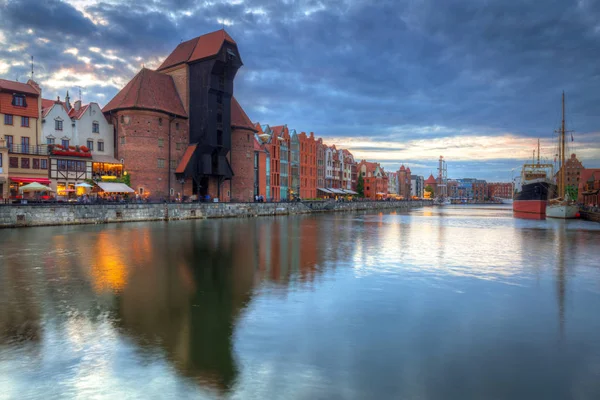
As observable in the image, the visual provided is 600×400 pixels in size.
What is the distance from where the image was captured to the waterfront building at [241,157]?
67.5 meters

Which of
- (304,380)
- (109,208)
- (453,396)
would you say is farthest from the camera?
(109,208)

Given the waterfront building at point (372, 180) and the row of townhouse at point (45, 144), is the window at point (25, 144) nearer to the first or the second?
the row of townhouse at point (45, 144)

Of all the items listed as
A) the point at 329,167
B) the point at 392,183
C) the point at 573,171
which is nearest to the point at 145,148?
the point at 329,167

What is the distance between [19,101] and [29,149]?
601cm

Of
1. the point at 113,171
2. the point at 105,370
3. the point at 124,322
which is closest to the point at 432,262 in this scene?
the point at 124,322

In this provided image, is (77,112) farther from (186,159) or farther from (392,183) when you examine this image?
(392,183)

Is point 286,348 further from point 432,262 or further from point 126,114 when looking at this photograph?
point 126,114

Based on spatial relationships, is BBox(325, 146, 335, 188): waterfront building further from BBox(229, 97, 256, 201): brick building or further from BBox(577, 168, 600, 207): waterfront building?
BBox(577, 168, 600, 207): waterfront building

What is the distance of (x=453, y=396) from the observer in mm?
7402

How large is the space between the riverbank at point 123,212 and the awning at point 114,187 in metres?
4.79

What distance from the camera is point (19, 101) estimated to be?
49031mm

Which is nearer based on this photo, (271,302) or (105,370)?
(105,370)

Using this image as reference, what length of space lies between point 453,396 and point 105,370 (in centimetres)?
672

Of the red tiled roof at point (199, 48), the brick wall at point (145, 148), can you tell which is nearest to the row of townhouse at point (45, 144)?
the brick wall at point (145, 148)
